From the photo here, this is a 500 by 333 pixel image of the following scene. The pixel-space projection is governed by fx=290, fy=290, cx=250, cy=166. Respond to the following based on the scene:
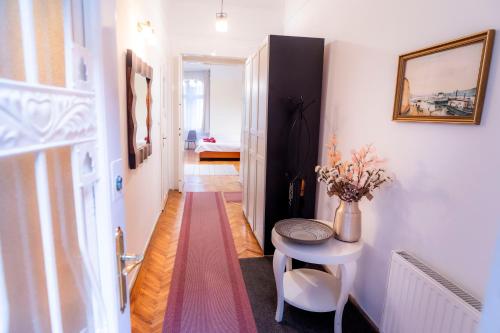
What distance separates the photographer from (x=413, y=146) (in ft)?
5.24

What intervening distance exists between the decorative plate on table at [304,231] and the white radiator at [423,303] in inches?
17.0

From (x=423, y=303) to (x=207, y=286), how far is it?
1.54m

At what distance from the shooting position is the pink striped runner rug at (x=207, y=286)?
1938 millimetres

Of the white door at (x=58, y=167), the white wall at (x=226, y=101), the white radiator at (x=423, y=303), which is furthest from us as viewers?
the white wall at (x=226, y=101)

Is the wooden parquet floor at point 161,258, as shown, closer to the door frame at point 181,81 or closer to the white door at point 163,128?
the white door at point 163,128

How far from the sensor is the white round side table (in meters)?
1.72

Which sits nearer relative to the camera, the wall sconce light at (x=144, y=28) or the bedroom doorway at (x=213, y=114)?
the wall sconce light at (x=144, y=28)

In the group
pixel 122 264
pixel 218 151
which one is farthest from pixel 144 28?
pixel 218 151

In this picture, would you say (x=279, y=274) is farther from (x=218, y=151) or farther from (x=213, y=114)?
(x=213, y=114)

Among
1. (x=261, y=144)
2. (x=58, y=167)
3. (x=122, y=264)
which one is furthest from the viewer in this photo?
(x=261, y=144)

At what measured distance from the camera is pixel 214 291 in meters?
2.28

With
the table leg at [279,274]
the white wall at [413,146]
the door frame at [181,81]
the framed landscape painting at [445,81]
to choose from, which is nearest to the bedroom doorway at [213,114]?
the door frame at [181,81]

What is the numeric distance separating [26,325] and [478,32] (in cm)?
177

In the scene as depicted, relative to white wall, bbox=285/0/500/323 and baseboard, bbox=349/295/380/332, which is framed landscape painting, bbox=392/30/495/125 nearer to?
white wall, bbox=285/0/500/323
